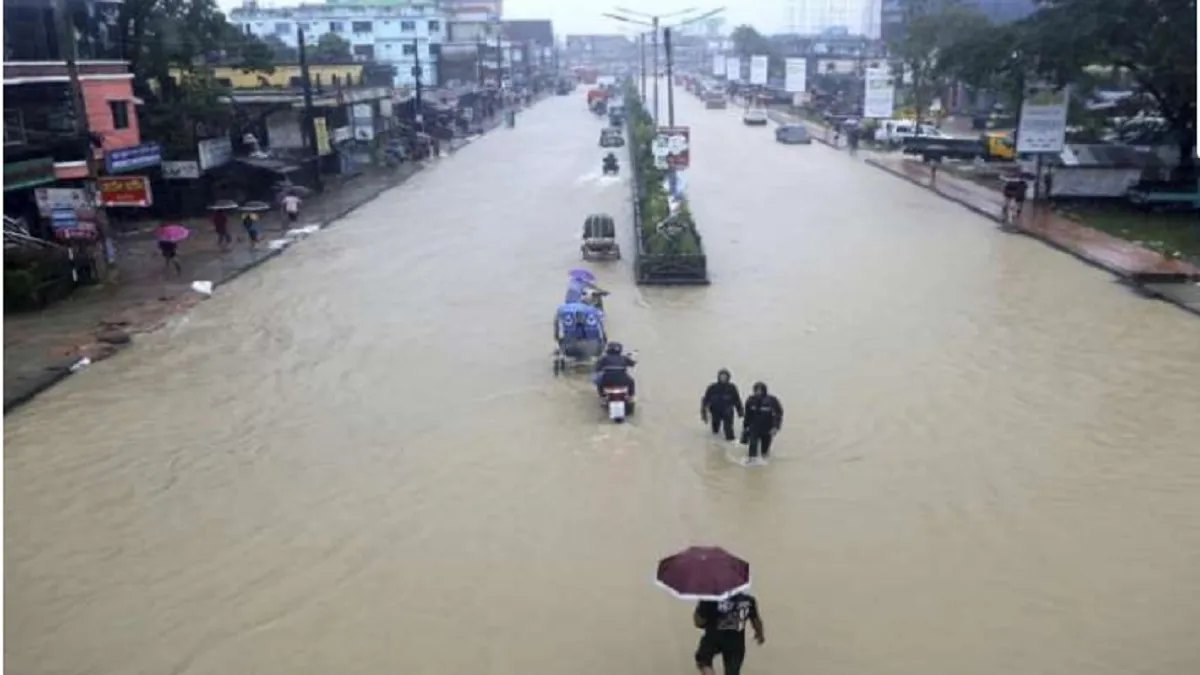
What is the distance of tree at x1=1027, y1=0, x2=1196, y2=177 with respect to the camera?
29.4 metres

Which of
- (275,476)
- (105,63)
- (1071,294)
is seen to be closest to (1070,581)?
(275,476)

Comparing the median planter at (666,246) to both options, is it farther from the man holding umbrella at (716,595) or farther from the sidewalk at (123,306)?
the man holding umbrella at (716,595)

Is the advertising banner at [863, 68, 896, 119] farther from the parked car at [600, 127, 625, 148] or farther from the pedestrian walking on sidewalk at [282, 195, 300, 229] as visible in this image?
the pedestrian walking on sidewalk at [282, 195, 300, 229]

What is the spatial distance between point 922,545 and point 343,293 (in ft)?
49.9

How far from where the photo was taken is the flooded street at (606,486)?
29.1 feet

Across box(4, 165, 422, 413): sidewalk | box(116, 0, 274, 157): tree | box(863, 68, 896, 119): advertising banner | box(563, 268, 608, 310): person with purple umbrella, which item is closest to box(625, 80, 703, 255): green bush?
box(563, 268, 608, 310): person with purple umbrella

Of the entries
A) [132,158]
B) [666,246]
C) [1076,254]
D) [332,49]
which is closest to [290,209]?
[132,158]

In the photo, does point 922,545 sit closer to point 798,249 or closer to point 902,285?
point 902,285

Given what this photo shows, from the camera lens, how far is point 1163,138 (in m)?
35.9

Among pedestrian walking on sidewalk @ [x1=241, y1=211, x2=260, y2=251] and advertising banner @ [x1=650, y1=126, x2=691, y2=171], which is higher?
advertising banner @ [x1=650, y1=126, x2=691, y2=171]

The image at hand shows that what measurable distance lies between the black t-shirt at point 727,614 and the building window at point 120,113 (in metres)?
29.0

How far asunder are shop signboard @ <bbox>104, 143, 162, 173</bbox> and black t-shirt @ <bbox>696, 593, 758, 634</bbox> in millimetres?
25445

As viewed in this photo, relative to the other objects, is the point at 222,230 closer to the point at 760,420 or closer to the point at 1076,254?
the point at 760,420

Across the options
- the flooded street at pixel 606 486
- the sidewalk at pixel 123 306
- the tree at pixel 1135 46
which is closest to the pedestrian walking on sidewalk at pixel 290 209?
the sidewalk at pixel 123 306
